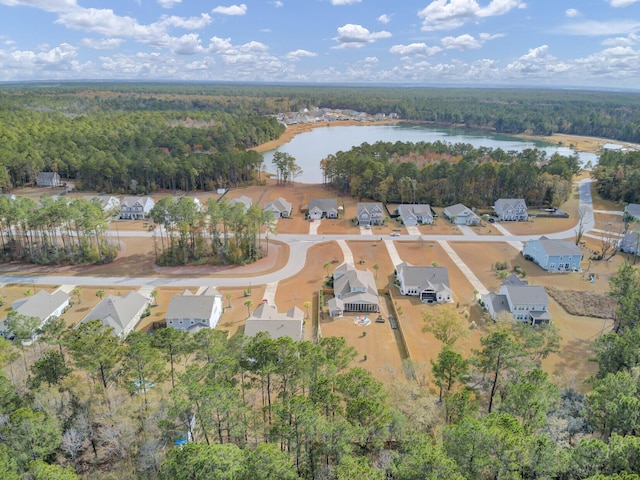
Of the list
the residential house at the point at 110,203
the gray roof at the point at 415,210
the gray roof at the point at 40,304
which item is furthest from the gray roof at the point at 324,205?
the gray roof at the point at 40,304

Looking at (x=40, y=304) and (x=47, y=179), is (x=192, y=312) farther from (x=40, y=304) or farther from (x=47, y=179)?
(x=47, y=179)

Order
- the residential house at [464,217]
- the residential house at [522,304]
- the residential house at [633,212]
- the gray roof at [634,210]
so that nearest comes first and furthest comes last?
the residential house at [522,304] → the residential house at [633,212] → the gray roof at [634,210] → the residential house at [464,217]

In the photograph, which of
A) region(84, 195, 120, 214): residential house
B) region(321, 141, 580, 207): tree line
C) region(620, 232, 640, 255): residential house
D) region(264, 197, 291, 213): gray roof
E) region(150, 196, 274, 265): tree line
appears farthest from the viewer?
region(321, 141, 580, 207): tree line

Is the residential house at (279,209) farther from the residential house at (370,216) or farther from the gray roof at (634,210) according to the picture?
the gray roof at (634,210)

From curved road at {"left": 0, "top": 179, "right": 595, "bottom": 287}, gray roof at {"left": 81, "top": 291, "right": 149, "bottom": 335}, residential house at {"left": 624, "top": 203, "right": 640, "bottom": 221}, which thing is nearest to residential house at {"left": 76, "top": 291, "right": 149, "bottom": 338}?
gray roof at {"left": 81, "top": 291, "right": 149, "bottom": 335}

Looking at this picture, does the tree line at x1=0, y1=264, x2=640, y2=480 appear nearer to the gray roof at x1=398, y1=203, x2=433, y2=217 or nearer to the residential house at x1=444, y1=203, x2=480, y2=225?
the residential house at x1=444, y1=203, x2=480, y2=225

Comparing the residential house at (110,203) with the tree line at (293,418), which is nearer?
the tree line at (293,418)
